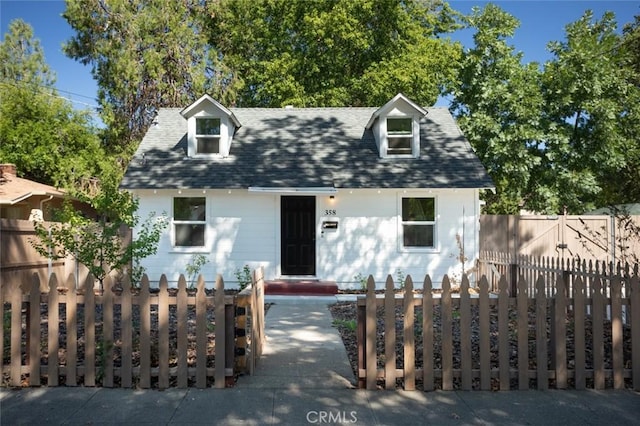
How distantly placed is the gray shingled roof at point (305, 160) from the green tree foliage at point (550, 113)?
3.21 metres

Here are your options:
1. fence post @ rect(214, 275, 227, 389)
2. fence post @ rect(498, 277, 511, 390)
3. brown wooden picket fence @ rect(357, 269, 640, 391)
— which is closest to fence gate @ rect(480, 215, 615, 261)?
brown wooden picket fence @ rect(357, 269, 640, 391)

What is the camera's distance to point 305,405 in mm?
4434

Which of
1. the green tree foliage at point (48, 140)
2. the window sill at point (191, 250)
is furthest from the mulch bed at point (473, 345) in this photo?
the green tree foliage at point (48, 140)

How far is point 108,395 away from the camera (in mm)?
4703

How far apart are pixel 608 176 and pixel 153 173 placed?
20618mm

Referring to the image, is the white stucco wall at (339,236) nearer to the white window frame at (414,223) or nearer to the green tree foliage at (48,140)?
the white window frame at (414,223)

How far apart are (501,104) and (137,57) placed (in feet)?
54.5

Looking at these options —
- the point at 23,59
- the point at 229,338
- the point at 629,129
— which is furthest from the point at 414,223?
the point at 23,59

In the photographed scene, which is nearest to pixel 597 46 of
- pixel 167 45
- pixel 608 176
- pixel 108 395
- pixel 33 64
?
pixel 608 176

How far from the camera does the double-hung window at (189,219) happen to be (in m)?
13.4

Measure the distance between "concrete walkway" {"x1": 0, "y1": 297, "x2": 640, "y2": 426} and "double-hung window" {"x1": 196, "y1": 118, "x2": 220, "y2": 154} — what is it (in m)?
10.1

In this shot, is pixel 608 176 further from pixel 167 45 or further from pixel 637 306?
pixel 167 45

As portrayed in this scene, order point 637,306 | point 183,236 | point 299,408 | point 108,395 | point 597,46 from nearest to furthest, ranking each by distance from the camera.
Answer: point 299,408, point 108,395, point 637,306, point 183,236, point 597,46

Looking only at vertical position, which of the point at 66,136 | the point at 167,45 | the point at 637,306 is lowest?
the point at 637,306
